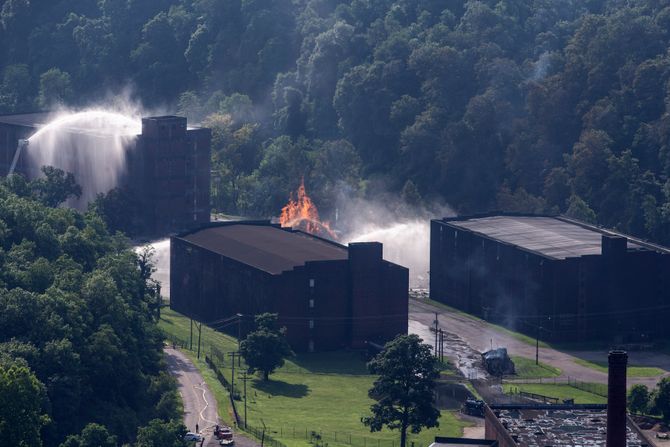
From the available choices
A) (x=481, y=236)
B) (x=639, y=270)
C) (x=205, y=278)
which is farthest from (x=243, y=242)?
(x=639, y=270)

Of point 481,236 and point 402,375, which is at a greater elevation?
point 481,236

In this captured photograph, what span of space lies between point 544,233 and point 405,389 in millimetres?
41645

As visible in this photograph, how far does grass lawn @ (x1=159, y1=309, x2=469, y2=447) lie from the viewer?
13850cm

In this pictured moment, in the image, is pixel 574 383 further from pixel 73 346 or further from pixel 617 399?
pixel 617 399

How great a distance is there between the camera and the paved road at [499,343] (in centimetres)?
15725

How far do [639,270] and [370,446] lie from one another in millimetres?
39380

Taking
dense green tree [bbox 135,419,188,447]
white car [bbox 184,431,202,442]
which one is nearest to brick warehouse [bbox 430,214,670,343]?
white car [bbox 184,431,202,442]

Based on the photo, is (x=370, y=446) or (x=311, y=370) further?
(x=311, y=370)

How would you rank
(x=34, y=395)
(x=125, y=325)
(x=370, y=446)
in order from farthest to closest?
(x=125, y=325) → (x=370, y=446) → (x=34, y=395)

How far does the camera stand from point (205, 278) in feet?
572

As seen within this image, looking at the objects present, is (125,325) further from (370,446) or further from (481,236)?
(481,236)

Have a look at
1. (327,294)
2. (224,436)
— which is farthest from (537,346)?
(224,436)

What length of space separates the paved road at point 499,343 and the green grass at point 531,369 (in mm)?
794

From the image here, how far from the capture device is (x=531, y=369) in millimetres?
158375
